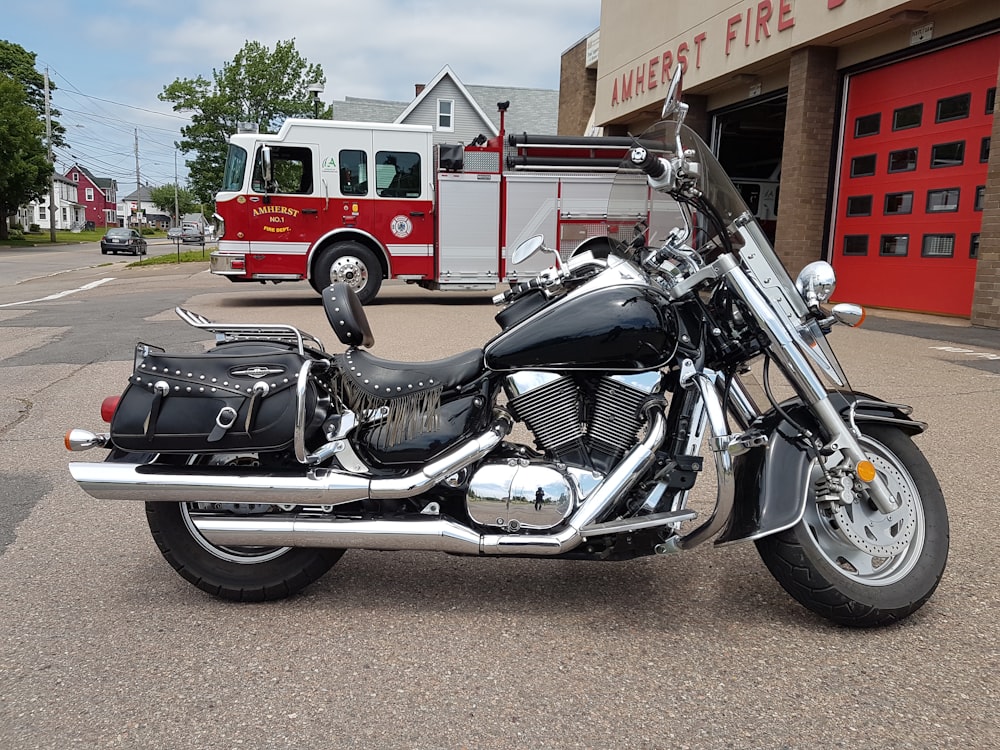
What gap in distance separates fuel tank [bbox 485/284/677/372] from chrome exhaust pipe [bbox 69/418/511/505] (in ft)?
1.01

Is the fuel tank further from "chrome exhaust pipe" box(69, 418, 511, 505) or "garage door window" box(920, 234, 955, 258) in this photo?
"garage door window" box(920, 234, 955, 258)

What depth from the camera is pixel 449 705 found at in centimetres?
235

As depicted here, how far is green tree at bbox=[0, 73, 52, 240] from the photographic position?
4497 cm

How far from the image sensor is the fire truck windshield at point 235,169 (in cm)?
1300

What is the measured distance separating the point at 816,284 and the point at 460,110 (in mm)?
40333

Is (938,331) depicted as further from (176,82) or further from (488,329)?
(176,82)

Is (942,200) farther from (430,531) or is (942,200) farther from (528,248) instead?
(430,531)

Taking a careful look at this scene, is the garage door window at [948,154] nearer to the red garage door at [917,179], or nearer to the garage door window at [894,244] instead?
the red garage door at [917,179]

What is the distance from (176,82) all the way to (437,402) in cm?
4708

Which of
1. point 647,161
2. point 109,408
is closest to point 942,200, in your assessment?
point 647,161

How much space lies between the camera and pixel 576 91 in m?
25.4

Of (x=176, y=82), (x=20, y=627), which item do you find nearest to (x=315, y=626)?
(x=20, y=627)

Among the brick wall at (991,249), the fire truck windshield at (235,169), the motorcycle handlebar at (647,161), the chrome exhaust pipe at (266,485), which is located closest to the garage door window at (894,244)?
the brick wall at (991,249)

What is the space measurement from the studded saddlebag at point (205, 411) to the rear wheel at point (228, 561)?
0.62 feet
